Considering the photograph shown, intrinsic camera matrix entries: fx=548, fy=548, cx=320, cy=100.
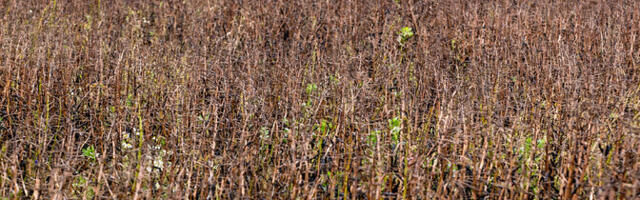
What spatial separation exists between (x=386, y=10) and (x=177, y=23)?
1862 mm

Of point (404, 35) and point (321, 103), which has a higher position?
point (404, 35)

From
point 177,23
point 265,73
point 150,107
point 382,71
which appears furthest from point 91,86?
point 177,23

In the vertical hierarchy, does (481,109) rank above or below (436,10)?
below

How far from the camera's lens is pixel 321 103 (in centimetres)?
283

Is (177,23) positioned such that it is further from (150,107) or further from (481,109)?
(481,109)

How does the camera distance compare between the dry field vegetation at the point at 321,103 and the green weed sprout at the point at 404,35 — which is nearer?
the dry field vegetation at the point at 321,103

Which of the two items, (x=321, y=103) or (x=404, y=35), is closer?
(x=321, y=103)

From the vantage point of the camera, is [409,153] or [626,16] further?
[626,16]

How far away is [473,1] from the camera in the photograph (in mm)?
5230

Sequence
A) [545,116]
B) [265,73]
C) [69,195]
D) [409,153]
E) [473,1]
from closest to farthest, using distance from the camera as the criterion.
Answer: [69,195] < [409,153] < [545,116] < [265,73] < [473,1]

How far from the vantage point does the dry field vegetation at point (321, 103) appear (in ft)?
6.53

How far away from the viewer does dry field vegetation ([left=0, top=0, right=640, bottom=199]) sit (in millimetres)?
1991

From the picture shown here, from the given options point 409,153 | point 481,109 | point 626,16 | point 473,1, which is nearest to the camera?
point 409,153

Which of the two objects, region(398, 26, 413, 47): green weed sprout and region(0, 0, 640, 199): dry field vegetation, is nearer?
region(0, 0, 640, 199): dry field vegetation
